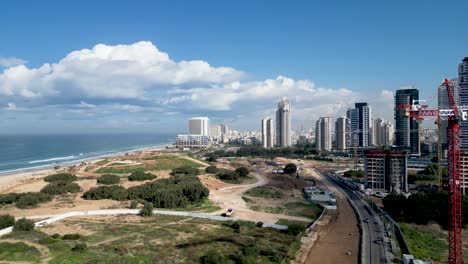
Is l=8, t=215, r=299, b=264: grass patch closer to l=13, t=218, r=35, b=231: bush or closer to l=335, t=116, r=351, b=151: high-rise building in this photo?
l=13, t=218, r=35, b=231: bush

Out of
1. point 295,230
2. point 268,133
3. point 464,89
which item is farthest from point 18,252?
point 268,133

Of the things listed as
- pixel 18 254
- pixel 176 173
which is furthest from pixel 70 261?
pixel 176 173

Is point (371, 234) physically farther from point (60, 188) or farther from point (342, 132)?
point (342, 132)

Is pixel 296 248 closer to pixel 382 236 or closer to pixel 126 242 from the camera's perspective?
pixel 382 236

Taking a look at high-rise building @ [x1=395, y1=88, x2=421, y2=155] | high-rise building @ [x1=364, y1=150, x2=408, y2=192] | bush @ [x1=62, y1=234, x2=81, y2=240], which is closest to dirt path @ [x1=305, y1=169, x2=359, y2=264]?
high-rise building @ [x1=364, y1=150, x2=408, y2=192]

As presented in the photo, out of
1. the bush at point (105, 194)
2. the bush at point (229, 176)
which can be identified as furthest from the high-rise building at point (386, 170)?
the bush at point (105, 194)

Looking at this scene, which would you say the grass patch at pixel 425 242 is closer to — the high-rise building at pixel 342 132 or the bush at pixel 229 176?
the bush at pixel 229 176
